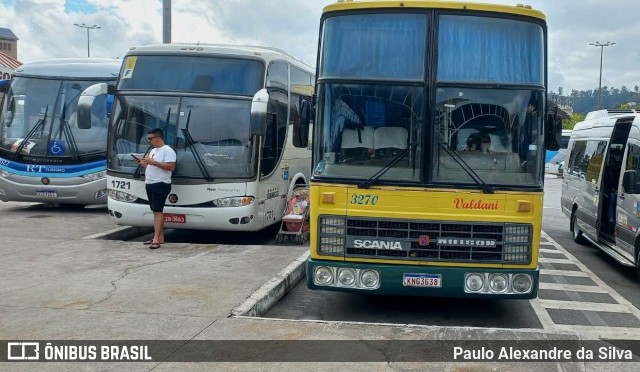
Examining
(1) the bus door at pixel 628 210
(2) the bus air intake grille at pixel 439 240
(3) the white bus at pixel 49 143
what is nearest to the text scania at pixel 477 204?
(2) the bus air intake grille at pixel 439 240

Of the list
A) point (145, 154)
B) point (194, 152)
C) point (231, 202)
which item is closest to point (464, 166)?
point (231, 202)

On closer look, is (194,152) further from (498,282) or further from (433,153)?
(498,282)

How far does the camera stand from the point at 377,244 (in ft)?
21.5

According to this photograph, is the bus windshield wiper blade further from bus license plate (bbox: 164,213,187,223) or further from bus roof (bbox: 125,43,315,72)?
bus license plate (bbox: 164,213,187,223)

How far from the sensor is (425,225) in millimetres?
6465

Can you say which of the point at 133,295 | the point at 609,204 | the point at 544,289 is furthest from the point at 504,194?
the point at 609,204

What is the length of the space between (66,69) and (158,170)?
19.9 feet

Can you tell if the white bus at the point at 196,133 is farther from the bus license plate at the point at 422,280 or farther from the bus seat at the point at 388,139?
the bus license plate at the point at 422,280

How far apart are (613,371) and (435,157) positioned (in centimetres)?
251

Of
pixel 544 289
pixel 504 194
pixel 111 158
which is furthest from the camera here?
pixel 111 158

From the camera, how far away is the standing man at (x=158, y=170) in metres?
9.80

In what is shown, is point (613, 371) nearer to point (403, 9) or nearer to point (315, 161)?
point (315, 161)

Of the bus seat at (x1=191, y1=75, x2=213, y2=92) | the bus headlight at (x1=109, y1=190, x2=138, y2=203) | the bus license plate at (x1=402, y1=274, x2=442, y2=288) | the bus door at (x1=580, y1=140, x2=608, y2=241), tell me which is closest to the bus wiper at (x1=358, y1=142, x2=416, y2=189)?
the bus license plate at (x1=402, y1=274, x2=442, y2=288)

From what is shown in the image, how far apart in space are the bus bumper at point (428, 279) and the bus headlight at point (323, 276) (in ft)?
0.07
